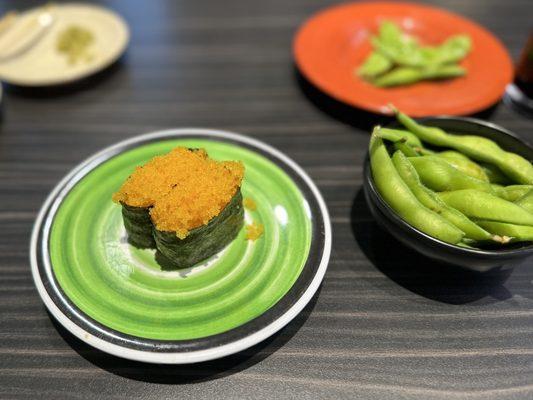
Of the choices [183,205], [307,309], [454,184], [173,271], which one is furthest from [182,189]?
[454,184]

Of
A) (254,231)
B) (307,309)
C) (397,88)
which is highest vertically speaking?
(397,88)

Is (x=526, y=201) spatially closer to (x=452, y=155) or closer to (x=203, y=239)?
(x=452, y=155)

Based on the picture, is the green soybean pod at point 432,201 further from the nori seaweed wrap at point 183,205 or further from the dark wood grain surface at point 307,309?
the nori seaweed wrap at point 183,205

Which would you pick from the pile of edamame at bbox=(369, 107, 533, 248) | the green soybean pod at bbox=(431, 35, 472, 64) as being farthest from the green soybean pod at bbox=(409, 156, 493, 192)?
the green soybean pod at bbox=(431, 35, 472, 64)

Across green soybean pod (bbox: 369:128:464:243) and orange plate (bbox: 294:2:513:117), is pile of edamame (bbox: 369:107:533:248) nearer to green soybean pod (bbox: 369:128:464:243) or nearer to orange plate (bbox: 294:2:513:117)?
green soybean pod (bbox: 369:128:464:243)

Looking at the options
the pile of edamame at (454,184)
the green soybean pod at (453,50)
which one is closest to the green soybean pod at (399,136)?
the pile of edamame at (454,184)

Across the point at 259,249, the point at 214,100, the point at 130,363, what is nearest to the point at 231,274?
the point at 259,249
